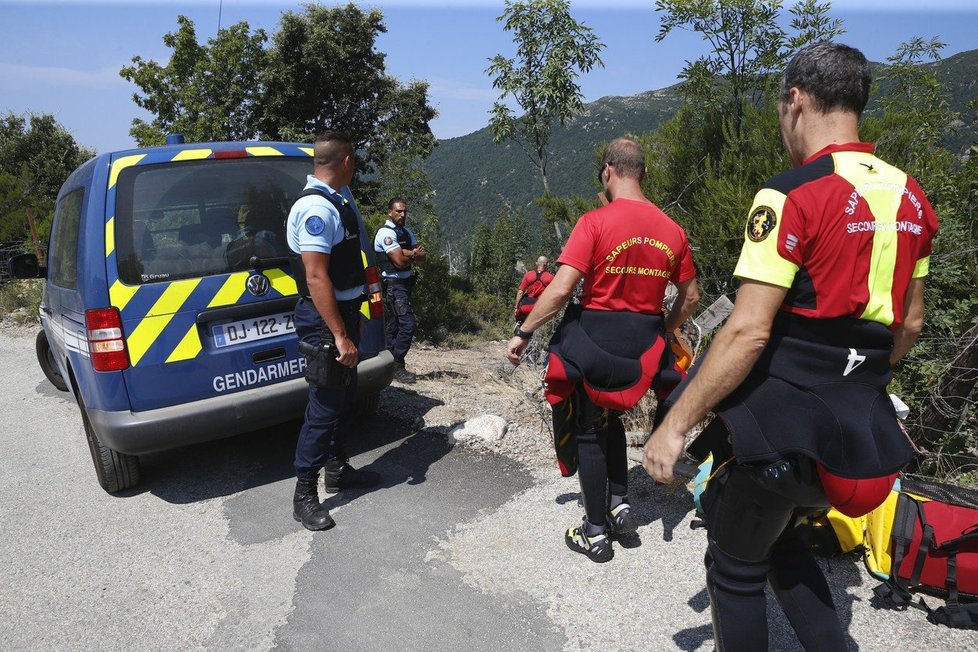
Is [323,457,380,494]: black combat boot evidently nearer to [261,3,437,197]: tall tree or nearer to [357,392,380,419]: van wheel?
[357,392,380,419]: van wheel

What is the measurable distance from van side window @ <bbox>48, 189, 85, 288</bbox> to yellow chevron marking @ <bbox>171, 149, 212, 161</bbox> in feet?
1.98

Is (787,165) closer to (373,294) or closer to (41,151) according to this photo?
(373,294)

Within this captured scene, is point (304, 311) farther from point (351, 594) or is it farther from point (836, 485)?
point (836, 485)

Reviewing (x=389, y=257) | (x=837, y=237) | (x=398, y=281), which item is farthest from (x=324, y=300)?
(x=398, y=281)

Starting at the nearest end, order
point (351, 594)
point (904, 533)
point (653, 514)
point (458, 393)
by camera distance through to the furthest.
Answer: point (904, 533)
point (351, 594)
point (653, 514)
point (458, 393)

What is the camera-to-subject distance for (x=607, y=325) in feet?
9.38

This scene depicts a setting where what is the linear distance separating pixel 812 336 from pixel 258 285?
10.1 ft

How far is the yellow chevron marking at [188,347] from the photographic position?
11.8 ft

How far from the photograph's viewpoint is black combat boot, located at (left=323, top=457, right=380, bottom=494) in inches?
151

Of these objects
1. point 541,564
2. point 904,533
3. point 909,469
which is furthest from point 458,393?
point 904,533

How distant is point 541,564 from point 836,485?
161 cm

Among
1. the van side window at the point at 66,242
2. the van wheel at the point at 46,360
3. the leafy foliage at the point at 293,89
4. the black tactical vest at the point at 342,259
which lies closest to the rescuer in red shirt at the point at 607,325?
the black tactical vest at the point at 342,259

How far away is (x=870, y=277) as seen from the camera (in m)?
1.65

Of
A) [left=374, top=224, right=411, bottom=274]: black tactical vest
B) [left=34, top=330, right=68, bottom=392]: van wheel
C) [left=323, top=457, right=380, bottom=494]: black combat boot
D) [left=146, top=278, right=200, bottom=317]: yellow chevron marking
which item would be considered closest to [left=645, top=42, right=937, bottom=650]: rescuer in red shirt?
[left=323, top=457, right=380, bottom=494]: black combat boot
